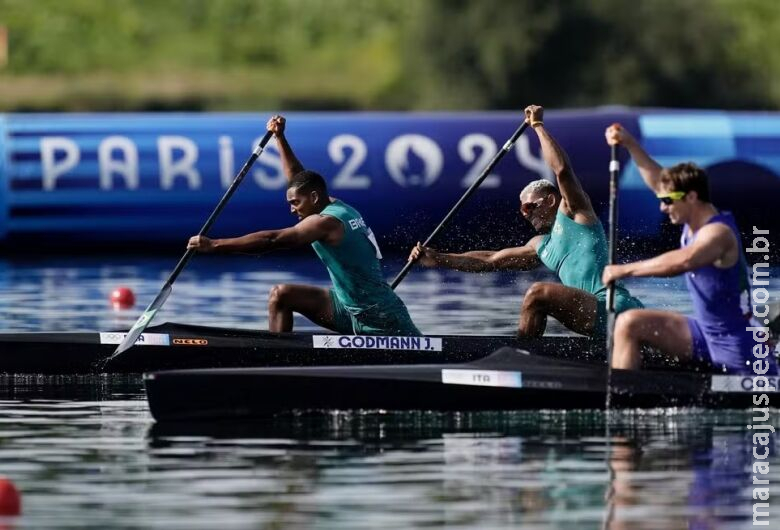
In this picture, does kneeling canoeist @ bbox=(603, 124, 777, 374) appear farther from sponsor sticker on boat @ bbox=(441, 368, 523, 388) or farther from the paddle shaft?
the paddle shaft

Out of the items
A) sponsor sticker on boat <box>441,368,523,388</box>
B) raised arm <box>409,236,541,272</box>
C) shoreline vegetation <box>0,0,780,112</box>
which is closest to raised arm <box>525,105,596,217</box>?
raised arm <box>409,236,541,272</box>

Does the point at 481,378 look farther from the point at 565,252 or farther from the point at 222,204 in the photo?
the point at 222,204

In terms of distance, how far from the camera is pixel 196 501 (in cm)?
1107

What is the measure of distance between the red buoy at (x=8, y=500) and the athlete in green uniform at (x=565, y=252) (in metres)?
5.85

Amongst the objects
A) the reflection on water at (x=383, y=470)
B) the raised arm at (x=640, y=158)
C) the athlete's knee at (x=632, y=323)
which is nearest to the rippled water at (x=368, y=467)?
the reflection on water at (x=383, y=470)

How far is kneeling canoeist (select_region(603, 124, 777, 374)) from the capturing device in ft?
43.9

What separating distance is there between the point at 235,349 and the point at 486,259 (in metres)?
2.03

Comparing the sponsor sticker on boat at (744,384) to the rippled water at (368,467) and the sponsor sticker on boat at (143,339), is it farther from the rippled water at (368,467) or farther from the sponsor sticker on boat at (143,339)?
the sponsor sticker on boat at (143,339)

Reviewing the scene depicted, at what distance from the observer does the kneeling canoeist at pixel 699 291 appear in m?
13.4

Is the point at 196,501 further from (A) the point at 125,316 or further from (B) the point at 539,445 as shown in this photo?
(A) the point at 125,316

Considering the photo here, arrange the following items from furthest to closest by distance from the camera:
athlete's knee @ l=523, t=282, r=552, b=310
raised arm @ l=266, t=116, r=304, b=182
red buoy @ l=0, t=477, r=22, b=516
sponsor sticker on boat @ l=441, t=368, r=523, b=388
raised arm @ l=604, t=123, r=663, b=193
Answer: raised arm @ l=266, t=116, r=304, b=182, athlete's knee @ l=523, t=282, r=552, b=310, raised arm @ l=604, t=123, r=663, b=193, sponsor sticker on boat @ l=441, t=368, r=523, b=388, red buoy @ l=0, t=477, r=22, b=516

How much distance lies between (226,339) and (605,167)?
11.8 metres

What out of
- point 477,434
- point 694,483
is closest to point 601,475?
point 694,483

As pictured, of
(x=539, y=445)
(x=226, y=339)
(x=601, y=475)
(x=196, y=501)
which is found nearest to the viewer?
(x=196, y=501)
